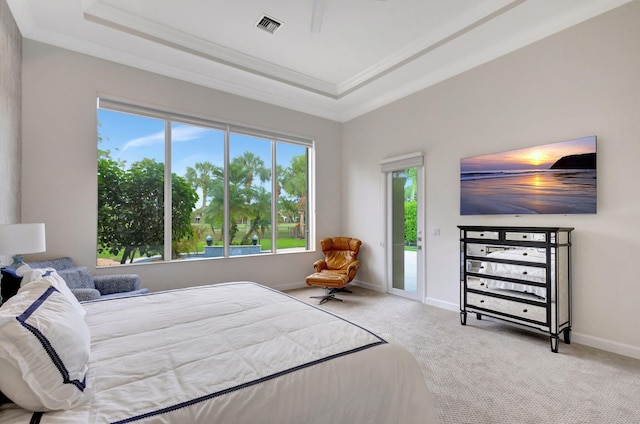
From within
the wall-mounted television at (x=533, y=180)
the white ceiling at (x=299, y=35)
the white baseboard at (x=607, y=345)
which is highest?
the white ceiling at (x=299, y=35)

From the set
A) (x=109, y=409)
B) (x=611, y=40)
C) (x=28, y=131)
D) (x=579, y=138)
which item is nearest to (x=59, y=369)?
(x=109, y=409)

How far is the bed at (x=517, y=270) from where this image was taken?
300cm

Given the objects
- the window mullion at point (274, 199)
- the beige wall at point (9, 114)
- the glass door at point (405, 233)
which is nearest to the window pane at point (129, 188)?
the beige wall at point (9, 114)

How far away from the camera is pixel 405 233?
194 inches

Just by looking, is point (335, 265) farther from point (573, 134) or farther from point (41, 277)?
point (41, 277)

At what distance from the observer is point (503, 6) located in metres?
3.09

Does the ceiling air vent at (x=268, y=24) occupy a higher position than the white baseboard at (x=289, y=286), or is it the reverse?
the ceiling air vent at (x=268, y=24)

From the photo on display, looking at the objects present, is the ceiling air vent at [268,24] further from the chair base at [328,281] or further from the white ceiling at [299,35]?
the chair base at [328,281]

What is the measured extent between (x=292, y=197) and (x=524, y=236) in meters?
3.63

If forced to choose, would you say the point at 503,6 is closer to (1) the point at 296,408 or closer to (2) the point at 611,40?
(2) the point at 611,40

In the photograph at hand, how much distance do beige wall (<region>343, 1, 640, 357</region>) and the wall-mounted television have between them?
0.31 feet

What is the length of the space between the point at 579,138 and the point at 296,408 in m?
3.62

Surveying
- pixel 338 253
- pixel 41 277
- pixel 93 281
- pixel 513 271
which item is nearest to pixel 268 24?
pixel 41 277

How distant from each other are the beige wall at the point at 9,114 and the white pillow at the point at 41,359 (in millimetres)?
2286
